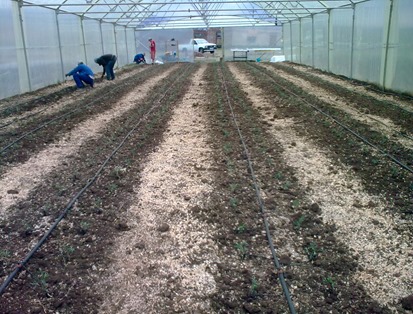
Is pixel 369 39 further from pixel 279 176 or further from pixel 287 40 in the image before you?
pixel 287 40

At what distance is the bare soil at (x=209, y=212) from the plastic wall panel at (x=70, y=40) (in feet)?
25.9

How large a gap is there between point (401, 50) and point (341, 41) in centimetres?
539

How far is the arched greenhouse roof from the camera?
48.8 feet

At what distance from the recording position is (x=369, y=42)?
13.5 m

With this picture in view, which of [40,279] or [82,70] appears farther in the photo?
[82,70]

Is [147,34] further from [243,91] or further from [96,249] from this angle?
[96,249]

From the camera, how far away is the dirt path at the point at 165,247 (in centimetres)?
315

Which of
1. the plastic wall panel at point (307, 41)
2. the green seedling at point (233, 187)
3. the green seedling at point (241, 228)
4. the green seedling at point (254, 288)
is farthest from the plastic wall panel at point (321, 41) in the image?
the green seedling at point (254, 288)

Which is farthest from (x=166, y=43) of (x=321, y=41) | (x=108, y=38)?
(x=321, y=41)

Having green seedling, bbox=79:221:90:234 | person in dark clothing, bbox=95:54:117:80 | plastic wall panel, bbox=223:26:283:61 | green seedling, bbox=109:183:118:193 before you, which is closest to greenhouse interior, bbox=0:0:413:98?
person in dark clothing, bbox=95:54:117:80

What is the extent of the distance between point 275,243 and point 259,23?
88.0 ft

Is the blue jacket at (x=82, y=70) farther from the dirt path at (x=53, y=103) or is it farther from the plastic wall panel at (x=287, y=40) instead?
the plastic wall panel at (x=287, y=40)

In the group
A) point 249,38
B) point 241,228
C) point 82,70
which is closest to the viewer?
point 241,228

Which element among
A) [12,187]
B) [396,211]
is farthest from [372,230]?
[12,187]
